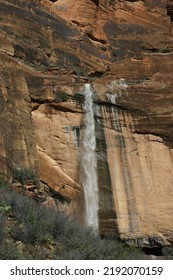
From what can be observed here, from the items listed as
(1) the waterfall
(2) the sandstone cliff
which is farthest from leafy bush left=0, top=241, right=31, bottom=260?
(1) the waterfall

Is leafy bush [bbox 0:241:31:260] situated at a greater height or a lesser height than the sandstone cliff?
lesser

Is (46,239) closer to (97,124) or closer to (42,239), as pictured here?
(42,239)

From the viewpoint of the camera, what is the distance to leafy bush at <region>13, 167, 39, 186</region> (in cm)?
1466

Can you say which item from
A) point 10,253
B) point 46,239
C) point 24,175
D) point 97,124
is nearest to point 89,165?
point 97,124

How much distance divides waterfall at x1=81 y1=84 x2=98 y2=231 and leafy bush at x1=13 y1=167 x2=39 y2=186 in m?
2.42

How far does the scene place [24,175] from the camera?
48.7 feet

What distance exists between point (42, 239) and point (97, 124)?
9.51 meters

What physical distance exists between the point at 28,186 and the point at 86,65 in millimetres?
8056

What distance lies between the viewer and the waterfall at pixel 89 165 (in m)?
16.6

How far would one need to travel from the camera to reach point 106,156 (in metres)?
17.3

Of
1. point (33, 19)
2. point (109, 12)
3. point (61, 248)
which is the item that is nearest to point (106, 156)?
point (33, 19)

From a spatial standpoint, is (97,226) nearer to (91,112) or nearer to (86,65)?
(91,112)

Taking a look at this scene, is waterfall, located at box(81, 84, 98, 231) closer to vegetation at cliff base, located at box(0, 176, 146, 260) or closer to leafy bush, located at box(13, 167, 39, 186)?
leafy bush, located at box(13, 167, 39, 186)

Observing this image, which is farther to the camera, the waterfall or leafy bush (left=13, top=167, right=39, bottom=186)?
the waterfall
